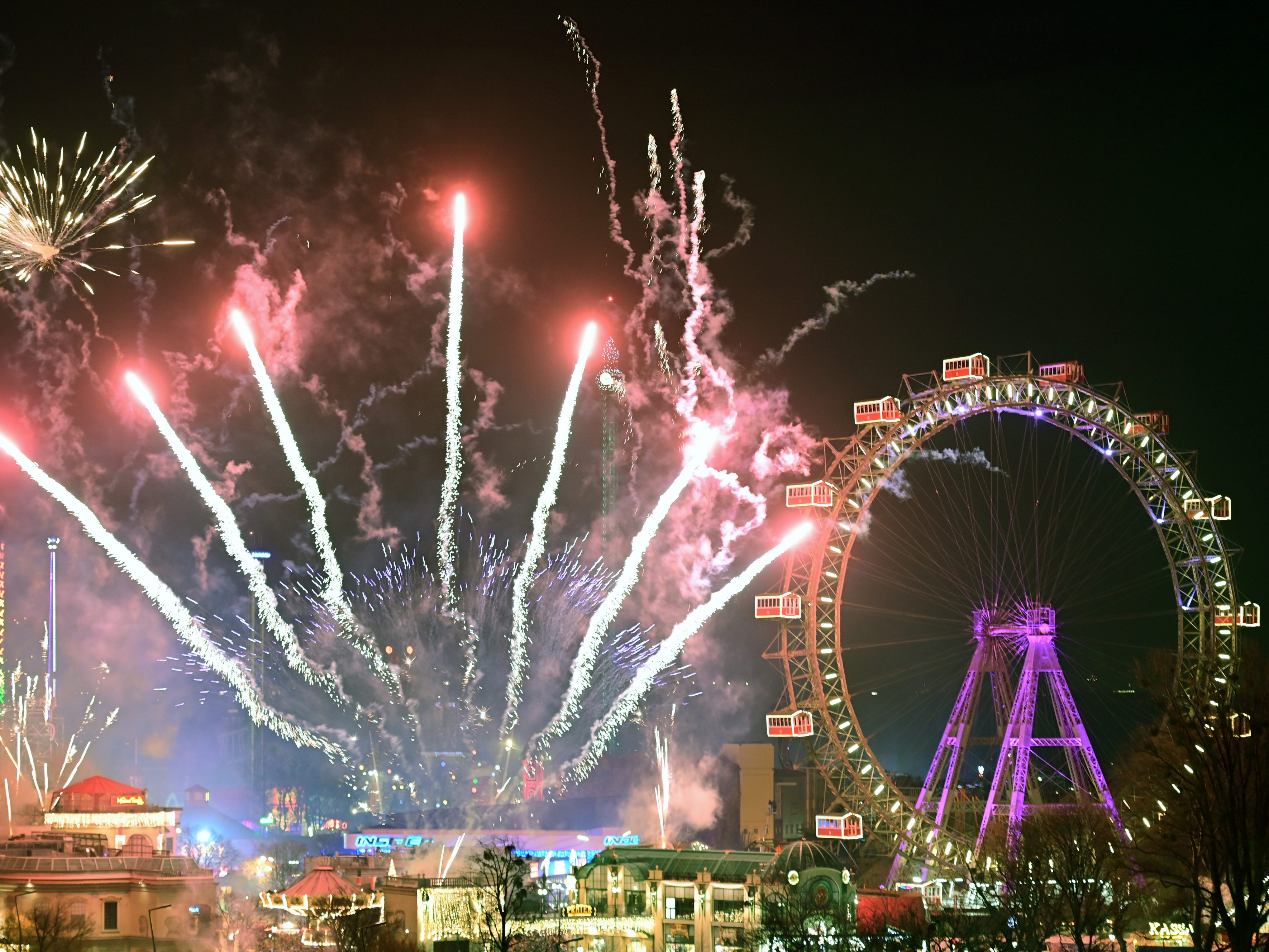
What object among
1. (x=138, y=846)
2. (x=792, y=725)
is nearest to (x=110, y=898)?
(x=138, y=846)

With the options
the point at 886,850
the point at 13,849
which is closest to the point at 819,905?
the point at 886,850

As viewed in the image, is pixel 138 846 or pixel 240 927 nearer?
pixel 138 846

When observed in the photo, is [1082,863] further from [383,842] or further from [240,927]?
[383,842]

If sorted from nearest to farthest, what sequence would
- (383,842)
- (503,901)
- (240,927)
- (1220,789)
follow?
(1220,789), (503,901), (240,927), (383,842)

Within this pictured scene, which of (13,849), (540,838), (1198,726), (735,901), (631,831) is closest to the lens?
(1198,726)

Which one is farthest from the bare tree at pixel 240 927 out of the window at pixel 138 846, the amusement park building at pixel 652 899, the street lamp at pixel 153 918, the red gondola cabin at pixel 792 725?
the red gondola cabin at pixel 792 725

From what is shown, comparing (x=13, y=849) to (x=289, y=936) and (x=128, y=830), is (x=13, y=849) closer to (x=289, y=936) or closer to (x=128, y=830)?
(x=289, y=936)
